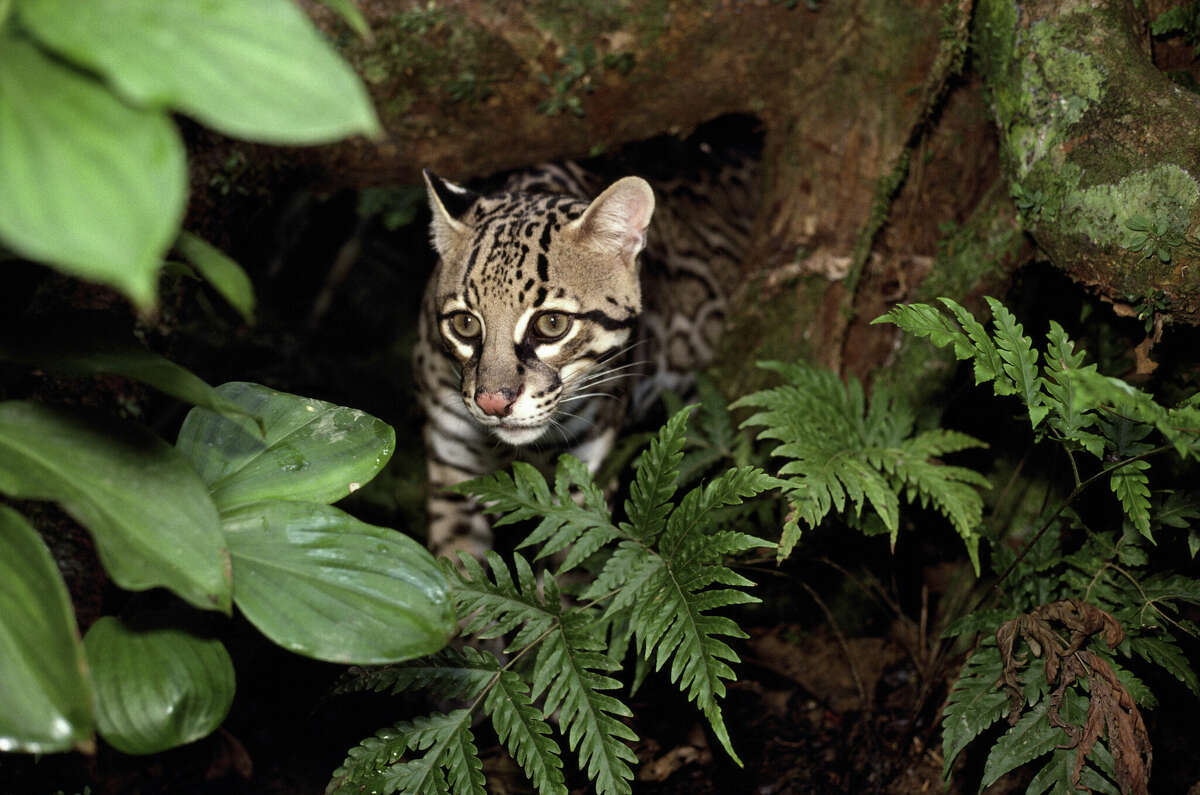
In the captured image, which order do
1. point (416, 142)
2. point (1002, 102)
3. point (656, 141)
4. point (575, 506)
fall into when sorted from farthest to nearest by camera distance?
point (656, 141) < point (416, 142) < point (1002, 102) < point (575, 506)

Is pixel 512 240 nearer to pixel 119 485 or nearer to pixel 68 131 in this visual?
pixel 119 485

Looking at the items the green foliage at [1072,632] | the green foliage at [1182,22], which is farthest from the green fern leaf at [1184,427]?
the green foliage at [1182,22]

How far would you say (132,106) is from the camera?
1194 millimetres

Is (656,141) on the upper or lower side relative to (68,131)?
lower

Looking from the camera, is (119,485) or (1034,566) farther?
(1034,566)

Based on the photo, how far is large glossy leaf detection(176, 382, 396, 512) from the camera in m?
2.07

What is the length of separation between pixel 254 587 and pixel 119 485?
1.03 feet

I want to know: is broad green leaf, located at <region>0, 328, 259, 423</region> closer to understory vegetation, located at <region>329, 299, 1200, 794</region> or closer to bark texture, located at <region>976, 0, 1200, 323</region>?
understory vegetation, located at <region>329, 299, 1200, 794</region>

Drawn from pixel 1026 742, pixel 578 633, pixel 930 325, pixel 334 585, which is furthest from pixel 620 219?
pixel 1026 742

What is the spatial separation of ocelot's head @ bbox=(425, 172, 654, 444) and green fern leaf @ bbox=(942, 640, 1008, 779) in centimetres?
159

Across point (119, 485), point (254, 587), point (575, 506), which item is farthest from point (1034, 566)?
point (119, 485)

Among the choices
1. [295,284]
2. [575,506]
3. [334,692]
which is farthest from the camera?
[295,284]

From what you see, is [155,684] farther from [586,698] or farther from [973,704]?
[973,704]

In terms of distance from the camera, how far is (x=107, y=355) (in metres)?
1.72
